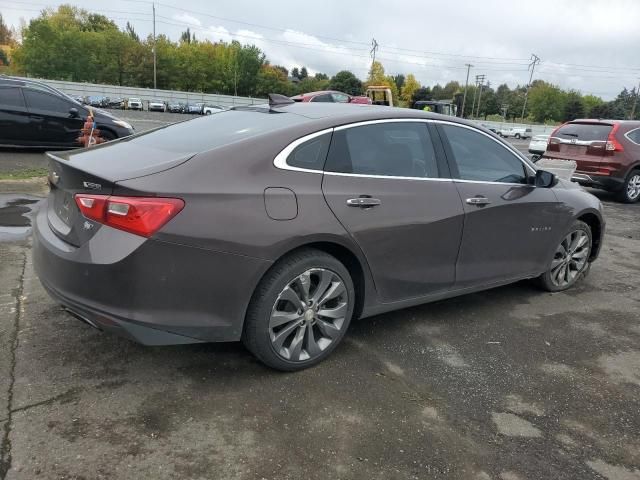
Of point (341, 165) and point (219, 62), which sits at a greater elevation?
point (219, 62)

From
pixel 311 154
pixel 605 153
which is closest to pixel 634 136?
pixel 605 153

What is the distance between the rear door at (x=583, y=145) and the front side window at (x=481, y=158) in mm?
6801

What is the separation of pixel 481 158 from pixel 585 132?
24.8 feet

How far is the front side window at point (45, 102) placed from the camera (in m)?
10.3

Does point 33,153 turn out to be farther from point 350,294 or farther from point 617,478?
point 617,478

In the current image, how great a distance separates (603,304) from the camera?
4.74 metres

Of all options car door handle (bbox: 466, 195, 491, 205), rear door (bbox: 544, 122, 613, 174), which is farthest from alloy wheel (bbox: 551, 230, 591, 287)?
rear door (bbox: 544, 122, 613, 174)

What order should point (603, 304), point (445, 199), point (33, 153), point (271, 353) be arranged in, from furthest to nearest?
point (33, 153) → point (603, 304) → point (445, 199) → point (271, 353)

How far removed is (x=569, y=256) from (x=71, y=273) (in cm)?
424

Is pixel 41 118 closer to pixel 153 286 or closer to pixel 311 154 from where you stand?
pixel 311 154

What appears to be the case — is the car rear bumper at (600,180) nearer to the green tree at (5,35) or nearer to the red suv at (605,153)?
the red suv at (605,153)

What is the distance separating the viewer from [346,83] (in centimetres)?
8625

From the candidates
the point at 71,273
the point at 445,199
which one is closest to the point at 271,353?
the point at 71,273

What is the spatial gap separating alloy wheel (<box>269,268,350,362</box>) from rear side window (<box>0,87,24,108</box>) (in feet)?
31.7
